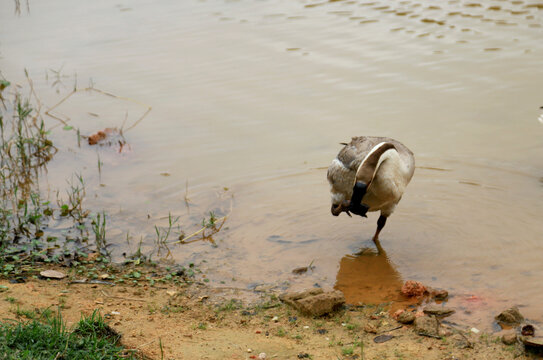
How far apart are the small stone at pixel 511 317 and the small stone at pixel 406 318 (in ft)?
2.14

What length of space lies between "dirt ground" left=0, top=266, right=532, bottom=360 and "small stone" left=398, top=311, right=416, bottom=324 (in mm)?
46

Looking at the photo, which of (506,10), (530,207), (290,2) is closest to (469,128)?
(530,207)

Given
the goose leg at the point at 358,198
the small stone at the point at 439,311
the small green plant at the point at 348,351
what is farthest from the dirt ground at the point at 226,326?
the goose leg at the point at 358,198

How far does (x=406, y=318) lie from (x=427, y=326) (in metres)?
0.19

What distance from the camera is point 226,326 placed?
4922 millimetres

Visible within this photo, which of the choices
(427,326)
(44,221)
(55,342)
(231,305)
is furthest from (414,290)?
(44,221)

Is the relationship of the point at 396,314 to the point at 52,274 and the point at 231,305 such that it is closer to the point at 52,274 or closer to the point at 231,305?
the point at 231,305

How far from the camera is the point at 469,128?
28.2 feet

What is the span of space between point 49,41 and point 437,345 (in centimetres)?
994

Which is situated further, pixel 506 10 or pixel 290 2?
pixel 290 2

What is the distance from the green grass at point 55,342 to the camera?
3.89 m

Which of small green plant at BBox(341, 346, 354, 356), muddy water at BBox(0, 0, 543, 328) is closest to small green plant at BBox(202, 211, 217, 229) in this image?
muddy water at BBox(0, 0, 543, 328)

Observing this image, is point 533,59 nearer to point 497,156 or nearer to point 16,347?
point 497,156

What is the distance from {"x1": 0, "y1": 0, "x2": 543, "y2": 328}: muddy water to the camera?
6.25m
